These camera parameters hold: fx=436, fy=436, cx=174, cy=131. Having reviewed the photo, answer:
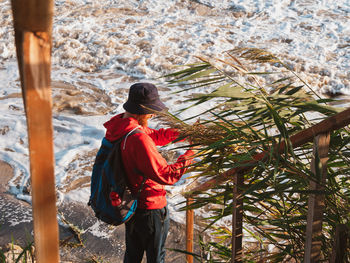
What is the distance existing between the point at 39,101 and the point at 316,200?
1041 mm

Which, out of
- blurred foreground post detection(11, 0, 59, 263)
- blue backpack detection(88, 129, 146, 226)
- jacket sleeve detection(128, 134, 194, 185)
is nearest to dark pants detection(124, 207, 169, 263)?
blue backpack detection(88, 129, 146, 226)

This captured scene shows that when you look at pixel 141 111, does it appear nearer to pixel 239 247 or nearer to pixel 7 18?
pixel 239 247

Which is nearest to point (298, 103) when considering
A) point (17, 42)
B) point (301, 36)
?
point (17, 42)

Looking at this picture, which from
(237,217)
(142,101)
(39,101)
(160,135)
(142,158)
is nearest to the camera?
(39,101)

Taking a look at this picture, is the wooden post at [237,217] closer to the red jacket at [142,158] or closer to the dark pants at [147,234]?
Result: the red jacket at [142,158]

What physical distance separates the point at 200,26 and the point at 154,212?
7.25 meters

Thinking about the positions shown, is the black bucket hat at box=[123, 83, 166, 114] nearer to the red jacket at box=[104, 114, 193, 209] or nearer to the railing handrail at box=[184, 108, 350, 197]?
the red jacket at box=[104, 114, 193, 209]

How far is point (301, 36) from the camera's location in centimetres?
874

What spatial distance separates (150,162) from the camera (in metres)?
A: 2.18

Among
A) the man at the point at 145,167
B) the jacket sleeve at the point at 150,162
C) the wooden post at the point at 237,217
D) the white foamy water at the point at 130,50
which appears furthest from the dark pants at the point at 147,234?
the white foamy water at the point at 130,50

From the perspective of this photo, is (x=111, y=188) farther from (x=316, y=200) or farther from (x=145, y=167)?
(x=316, y=200)

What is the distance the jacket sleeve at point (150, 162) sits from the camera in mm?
2174

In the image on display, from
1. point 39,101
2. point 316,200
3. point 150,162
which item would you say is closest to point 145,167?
point 150,162

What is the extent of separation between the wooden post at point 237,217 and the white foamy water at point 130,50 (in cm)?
253
